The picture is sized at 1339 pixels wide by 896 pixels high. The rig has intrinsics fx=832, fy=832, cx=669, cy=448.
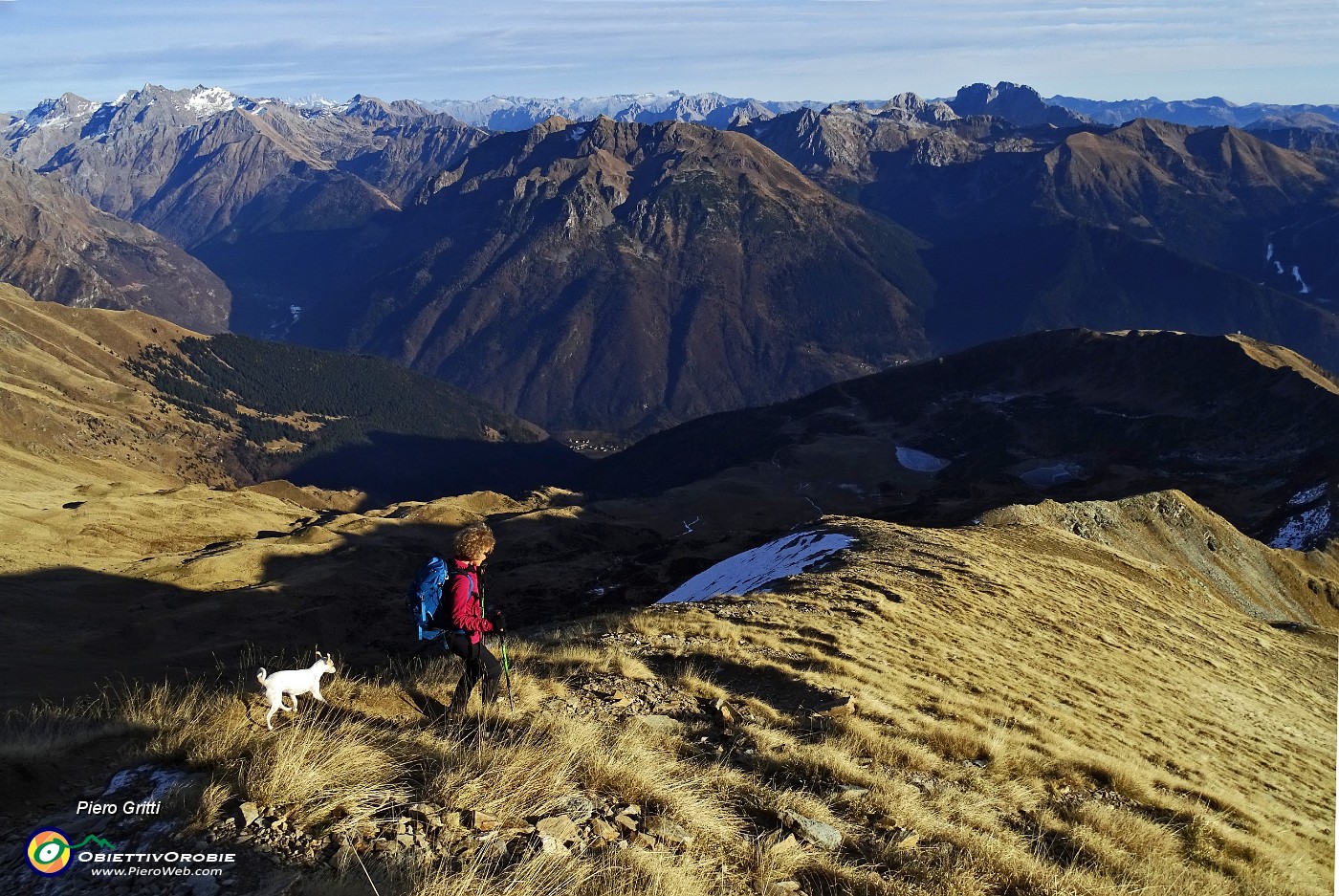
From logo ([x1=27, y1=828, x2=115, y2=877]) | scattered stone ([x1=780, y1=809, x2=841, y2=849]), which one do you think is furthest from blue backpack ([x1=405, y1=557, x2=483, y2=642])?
scattered stone ([x1=780, y1=809, x2=841, y2=849])

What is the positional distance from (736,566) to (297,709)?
124 ft

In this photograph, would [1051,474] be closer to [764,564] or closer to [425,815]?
[764,564]

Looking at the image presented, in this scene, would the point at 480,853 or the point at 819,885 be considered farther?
the point at 819,885

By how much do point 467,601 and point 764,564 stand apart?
32533mm

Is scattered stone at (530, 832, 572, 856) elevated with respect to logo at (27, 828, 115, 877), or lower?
elevated

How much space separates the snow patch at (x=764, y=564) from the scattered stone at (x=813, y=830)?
2531cm

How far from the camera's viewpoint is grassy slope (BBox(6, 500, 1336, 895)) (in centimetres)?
673

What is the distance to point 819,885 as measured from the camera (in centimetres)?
692

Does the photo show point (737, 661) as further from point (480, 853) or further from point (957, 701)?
point (480, 853)

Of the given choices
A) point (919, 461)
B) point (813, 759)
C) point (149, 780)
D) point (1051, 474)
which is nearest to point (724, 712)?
point (813, 759)

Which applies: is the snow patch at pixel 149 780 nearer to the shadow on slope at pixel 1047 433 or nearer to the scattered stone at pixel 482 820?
the scattered stone at pixel 482 820

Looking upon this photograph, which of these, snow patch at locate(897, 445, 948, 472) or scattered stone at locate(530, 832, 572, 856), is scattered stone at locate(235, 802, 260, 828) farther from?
snow patch at locate(897, 445, 948, 472)

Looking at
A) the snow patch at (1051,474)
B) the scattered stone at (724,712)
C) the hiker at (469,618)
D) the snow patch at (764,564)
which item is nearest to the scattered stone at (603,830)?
the hiker at (469,618)

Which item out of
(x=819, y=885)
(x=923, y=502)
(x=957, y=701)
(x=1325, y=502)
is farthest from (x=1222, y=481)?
(x=819, y=885)
